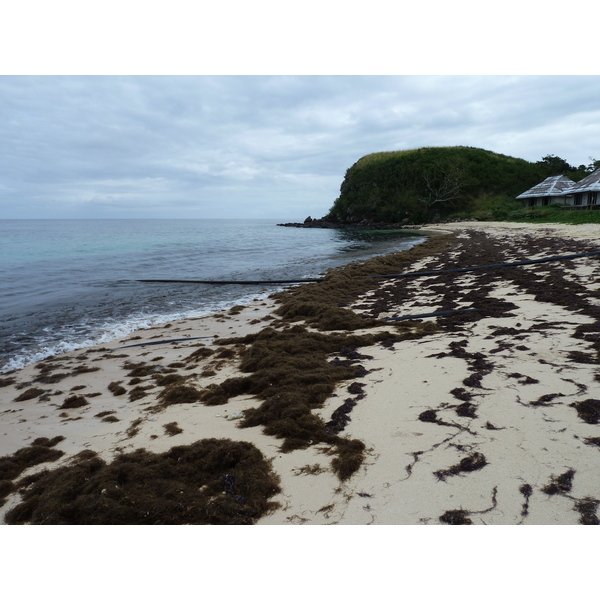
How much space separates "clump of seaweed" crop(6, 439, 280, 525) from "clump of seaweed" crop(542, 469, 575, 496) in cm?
168

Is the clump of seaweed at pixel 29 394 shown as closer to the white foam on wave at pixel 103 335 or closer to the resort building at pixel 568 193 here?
the white foam on wave at pixel 103 335

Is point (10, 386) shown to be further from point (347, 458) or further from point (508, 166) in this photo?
point (508, 166)

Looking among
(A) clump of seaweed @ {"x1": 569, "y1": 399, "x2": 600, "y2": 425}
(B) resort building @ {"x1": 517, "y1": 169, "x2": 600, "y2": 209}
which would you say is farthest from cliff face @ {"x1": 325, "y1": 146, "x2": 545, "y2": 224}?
(A) clump of seaweed @ {"x1": 569, "y1": 399, "x2": 600, "y2": 425}

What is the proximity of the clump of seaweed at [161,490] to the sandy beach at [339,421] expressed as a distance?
1 centimetres

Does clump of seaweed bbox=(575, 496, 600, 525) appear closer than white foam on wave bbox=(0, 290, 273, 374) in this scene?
Yes

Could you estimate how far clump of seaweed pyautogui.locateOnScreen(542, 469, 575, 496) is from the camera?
214cm

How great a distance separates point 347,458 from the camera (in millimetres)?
2668

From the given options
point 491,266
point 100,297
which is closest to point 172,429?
point 100,297

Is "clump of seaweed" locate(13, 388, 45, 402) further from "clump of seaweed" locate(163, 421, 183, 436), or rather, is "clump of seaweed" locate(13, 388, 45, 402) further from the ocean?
"clump of seaweed" locate(163, 421, 183, 436)

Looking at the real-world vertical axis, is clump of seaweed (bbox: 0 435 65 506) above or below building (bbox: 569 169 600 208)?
below

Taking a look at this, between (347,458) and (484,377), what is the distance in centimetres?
190

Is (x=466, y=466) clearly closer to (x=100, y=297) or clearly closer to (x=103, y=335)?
(x=103, y=335)

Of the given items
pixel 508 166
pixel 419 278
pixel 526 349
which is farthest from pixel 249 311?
pixel 508 166

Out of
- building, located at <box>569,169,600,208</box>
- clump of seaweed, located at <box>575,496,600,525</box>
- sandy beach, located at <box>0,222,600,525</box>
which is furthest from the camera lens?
building, located at <box>569,169,600,208</box>
